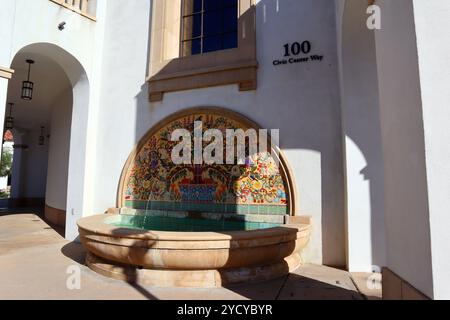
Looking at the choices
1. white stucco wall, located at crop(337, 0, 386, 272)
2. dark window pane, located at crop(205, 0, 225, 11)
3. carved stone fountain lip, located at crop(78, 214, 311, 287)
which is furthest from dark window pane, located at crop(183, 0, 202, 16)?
carved stone fountain lip, located at crop(78, 214, 311, 287)

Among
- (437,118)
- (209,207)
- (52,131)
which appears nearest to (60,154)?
(52,131)

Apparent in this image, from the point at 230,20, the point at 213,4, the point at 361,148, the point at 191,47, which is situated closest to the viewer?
the point at 361,148

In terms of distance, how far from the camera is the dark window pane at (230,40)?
6.38 meters

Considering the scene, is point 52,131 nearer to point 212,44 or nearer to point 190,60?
point 190,60

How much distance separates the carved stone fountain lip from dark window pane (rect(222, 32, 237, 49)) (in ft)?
13.6

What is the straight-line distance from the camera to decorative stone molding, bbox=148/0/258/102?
18.9 feet

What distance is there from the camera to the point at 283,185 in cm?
527

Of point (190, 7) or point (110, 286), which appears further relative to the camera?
point (190, 7)

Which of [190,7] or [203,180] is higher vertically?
[190,7]

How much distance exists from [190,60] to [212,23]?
1.18 meters

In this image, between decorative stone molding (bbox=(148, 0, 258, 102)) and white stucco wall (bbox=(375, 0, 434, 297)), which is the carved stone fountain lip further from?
decorative stone molding (bbox=(148, 0, 258, 102))

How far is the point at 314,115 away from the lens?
16.9 feet

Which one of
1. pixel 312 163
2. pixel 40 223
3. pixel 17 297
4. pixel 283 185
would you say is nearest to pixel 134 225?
pixel 17 297

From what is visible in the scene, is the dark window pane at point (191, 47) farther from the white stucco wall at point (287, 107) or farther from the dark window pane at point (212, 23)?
the white stucco wall at point (287, 107)
